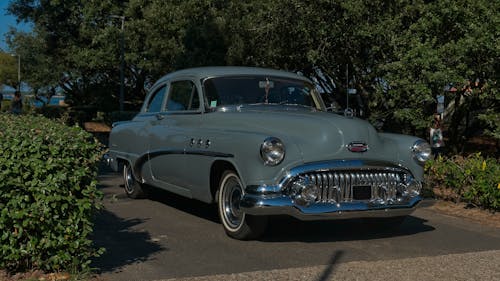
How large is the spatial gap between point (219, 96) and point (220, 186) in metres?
1.27

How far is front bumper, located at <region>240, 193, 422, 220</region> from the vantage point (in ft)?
18.7

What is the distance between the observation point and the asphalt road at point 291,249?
514 cm

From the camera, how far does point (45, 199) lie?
14.4 feet

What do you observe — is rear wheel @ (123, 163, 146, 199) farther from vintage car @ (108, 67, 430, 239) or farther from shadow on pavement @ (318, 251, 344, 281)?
shadow on pavement @ (318, 251, 344, 281)

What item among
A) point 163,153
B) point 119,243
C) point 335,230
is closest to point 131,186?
point 163,153

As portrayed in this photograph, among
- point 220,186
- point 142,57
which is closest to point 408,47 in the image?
point 220,186

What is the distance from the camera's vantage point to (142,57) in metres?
30.0

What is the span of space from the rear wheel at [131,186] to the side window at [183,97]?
1365 millimetres

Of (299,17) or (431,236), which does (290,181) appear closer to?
(431,236)

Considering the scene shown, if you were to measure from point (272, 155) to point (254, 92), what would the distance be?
182 centimetres

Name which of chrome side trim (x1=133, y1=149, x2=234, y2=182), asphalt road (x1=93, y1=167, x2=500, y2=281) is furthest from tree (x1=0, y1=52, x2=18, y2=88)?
asphalt road (x1=93, y1=167, x2=500, y2=281)

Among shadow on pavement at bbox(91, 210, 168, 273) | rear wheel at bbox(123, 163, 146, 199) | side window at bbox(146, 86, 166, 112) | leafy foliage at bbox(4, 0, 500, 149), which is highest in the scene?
leafy foliage at bbox(4, 0, 500, 149)

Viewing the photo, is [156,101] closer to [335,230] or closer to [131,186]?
[131,186]

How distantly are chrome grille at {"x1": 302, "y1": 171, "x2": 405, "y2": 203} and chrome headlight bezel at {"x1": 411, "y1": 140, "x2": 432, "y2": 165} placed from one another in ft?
1.04
